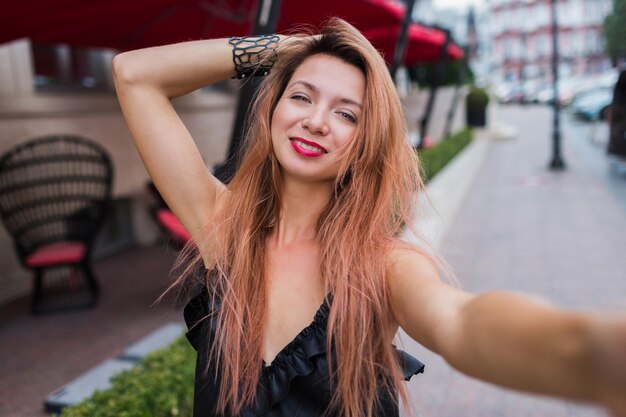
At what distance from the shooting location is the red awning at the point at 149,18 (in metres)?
4.26

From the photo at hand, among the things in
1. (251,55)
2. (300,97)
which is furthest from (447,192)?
(300,97)

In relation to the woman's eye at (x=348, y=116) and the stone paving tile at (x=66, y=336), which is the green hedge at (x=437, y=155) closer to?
the stone paving tile at (x=66, y=336)

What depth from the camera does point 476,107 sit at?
22.3 m

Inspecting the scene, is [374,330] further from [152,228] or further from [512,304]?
[152,228]

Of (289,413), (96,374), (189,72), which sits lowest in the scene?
(96,374)

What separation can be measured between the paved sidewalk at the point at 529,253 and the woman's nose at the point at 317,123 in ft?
2.21

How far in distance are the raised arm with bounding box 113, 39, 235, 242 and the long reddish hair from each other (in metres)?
0.09

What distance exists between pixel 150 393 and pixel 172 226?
2.46m

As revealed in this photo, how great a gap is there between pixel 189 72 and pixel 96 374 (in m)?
2.31

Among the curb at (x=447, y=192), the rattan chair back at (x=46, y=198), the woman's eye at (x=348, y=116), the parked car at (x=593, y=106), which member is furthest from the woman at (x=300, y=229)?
the parked car at (x=593, y=106)

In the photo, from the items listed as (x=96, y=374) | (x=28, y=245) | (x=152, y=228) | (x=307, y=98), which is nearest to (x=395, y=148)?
(x=307, y=98)

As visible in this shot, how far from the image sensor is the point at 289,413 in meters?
1.36

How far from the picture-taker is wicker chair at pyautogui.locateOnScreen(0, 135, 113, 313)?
5.21m

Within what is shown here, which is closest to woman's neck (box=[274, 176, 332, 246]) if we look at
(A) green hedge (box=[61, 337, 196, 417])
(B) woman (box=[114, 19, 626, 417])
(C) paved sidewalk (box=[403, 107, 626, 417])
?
(B) woman (box=[114, 19, 626, 417])
